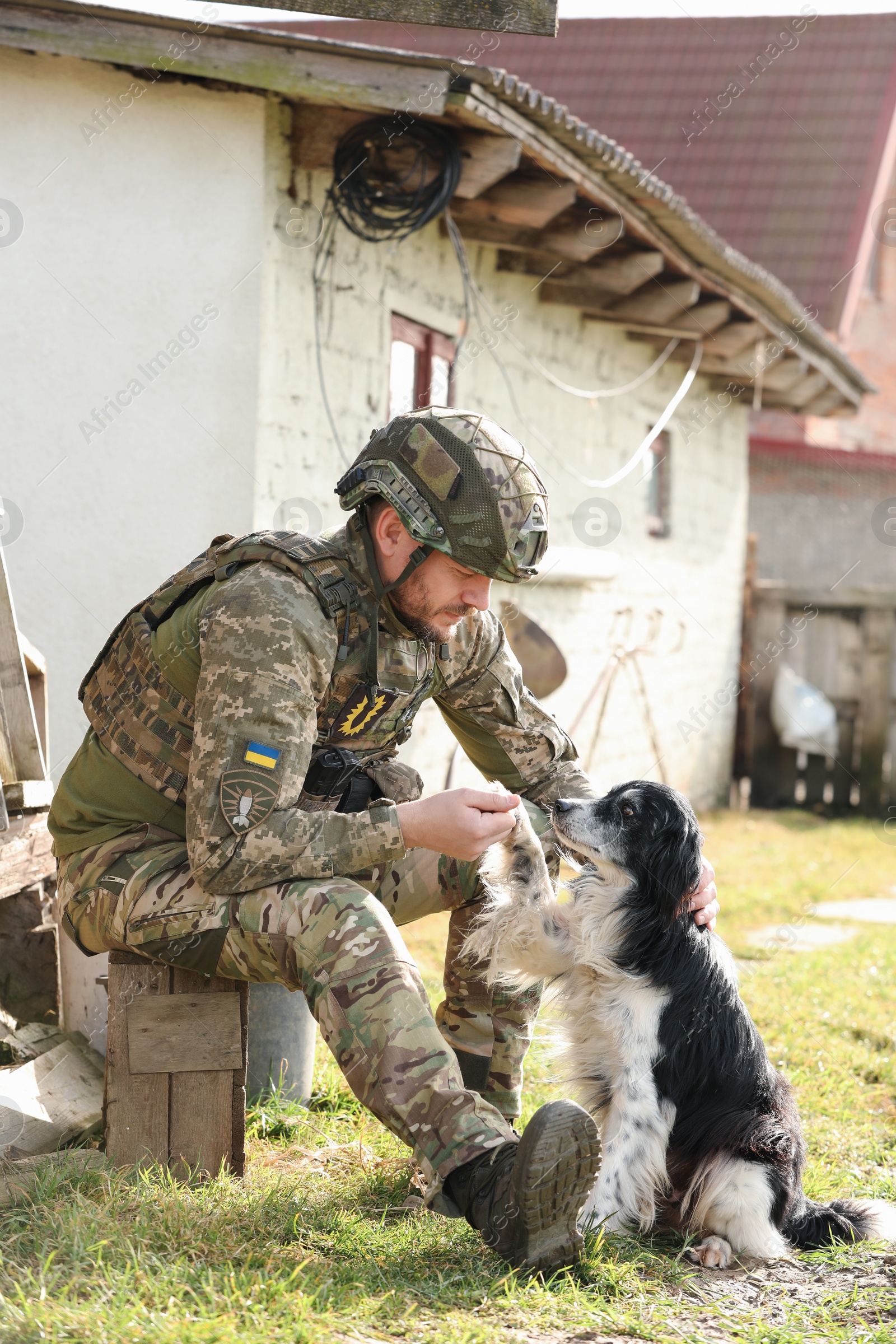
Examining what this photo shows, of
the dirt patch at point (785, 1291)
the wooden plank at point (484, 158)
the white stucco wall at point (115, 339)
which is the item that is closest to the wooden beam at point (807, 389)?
the wooden plank at point (484, 158)

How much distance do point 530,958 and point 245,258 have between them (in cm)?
336

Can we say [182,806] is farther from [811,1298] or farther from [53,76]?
[53,76]

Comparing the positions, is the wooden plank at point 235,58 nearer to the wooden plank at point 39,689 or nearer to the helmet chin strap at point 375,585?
the wooden plank at point 39,689

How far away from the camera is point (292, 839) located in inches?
108

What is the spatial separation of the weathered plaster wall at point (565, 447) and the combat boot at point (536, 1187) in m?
3.42

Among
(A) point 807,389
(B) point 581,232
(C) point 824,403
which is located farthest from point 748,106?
(B) point 581,232

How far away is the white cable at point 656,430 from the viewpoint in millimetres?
8641

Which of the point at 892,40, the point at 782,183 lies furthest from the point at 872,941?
the point at 892,40

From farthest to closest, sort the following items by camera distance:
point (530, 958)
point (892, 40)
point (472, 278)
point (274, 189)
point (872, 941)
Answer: point (892, 40), point (472, 278), point (872, 941), point (274, 189), point (530, 958)

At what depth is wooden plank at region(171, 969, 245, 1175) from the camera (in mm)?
2998

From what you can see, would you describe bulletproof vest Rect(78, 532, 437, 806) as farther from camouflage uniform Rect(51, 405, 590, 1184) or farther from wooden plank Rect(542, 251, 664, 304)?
wooden plank Rect(542, 251, 664, 304)

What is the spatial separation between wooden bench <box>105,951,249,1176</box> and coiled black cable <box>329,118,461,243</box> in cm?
378

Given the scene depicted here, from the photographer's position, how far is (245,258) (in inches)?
208

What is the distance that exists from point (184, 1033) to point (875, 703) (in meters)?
9.45
